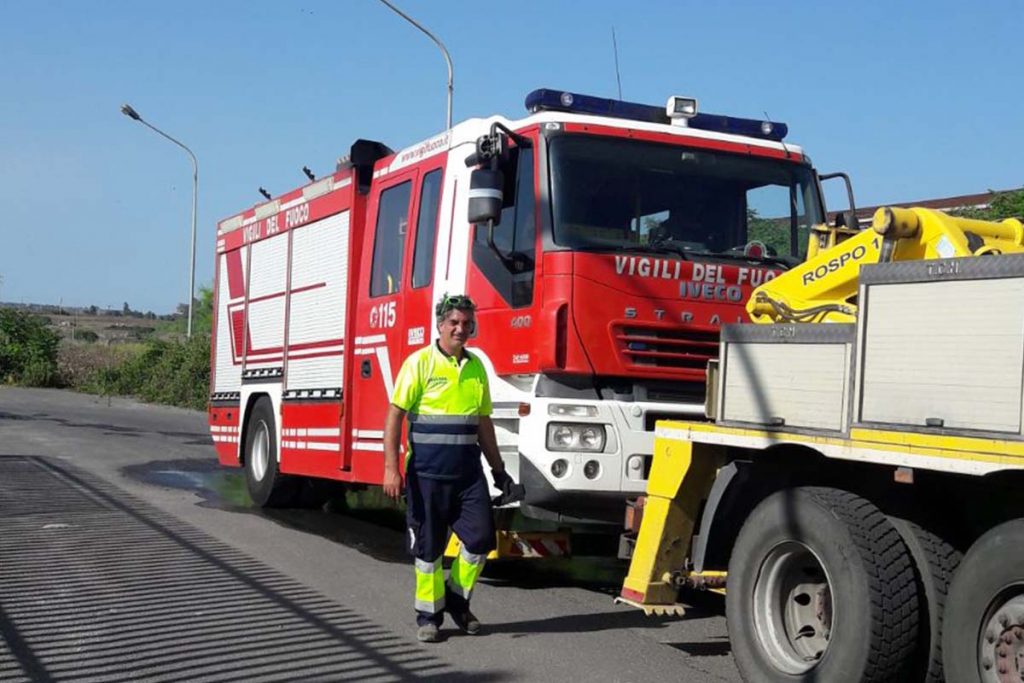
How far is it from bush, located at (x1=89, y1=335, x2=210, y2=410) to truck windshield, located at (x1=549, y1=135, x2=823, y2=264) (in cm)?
2584

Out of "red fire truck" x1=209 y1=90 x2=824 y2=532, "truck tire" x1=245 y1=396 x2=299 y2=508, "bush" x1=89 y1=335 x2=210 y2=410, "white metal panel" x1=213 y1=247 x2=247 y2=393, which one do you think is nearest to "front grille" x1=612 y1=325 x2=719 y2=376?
"red fire truck" x1=209 y1=90 x2=824 y2=532

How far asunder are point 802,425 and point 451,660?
2167mm

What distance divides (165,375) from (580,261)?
3033 centimetres

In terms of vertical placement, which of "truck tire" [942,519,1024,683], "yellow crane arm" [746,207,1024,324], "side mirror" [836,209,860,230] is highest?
"side mirror" [836,209,860,230]

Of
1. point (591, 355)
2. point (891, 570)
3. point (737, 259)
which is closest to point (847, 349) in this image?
point (891, 570)

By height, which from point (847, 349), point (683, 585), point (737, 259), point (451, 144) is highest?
point (451, 144)

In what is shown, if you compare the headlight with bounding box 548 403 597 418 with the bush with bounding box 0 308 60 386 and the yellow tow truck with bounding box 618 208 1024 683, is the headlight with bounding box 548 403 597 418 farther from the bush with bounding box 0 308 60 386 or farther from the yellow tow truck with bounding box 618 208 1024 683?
→ the bush with bounding box 0 308 60 386

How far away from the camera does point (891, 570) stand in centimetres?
493

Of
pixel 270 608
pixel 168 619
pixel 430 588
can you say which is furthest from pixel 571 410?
pixel 168 619

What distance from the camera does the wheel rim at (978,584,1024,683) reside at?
4.34 metres

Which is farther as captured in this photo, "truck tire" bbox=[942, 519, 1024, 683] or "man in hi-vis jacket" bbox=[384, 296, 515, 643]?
"man in hi-vis jacket" bbox=[384, 296, 515, 643]

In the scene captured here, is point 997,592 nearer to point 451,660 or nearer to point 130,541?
point 451,660

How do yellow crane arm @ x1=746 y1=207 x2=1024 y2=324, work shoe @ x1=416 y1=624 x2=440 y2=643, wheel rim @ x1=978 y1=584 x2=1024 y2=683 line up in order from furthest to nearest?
work shoe @ x1=416 y1=624 x2=440 y2=643 < yellow crane arm @ x1=746 y1=207 x2=1024 y2=324 < wheel rim @ x1=978 y1=584 x2=1024 y2=683

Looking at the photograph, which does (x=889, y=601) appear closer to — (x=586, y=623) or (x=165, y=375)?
(x=586, y=623)
